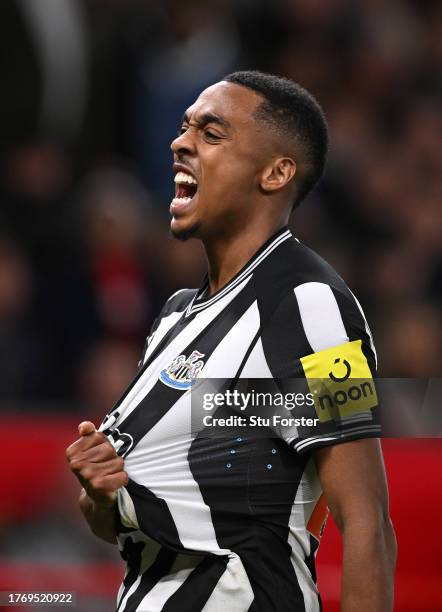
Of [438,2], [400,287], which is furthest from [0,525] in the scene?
[438,2]

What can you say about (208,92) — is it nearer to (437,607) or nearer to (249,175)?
(249,175)

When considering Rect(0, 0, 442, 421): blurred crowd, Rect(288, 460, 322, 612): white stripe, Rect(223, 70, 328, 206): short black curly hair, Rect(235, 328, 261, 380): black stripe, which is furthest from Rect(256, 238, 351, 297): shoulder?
Rect(0, 0, 442, 421): blurred crowd

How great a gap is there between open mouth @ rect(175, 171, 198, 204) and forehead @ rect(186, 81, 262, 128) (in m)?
0.13

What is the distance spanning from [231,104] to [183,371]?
0.62 metres

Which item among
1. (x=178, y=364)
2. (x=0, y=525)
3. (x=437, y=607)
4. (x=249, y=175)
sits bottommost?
(x=437, y=607)

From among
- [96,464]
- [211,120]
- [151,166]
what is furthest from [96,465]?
[151,166]

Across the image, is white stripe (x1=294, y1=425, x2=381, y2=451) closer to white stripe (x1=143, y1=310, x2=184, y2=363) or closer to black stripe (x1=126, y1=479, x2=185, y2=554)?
black stripe (x1=126, y1=479, x2=185, y2=554)

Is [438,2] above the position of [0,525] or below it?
above

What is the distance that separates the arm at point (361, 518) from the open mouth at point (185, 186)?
71 cm

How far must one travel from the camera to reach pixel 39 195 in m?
6.16

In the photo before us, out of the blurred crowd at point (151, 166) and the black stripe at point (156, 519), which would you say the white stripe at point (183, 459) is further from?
the blurred crowd at point (151, 166)

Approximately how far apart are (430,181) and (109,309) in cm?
209

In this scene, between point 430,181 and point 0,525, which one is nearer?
point 0,525

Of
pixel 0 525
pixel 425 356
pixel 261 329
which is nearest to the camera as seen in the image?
pixel 261 329
